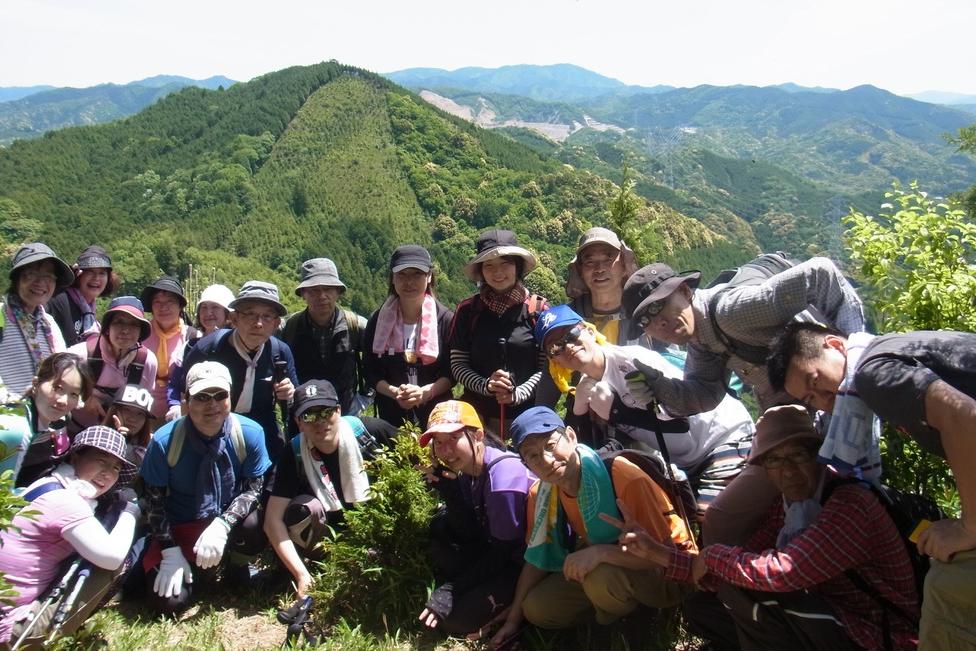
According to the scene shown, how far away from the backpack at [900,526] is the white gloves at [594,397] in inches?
46.5

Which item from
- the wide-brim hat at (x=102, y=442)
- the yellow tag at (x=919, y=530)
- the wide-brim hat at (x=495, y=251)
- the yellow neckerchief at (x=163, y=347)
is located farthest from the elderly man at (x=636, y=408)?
the yellow neckerchief at (x=163, y=347)

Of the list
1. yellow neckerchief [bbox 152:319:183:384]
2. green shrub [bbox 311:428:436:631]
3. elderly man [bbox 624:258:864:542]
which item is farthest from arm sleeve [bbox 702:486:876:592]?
yellow neckerchief [bbox 152:319:183:384]

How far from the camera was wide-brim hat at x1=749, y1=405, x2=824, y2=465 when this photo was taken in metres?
2.57

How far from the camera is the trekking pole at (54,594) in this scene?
317cm

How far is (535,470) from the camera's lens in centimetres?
306

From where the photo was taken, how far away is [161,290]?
201 inches

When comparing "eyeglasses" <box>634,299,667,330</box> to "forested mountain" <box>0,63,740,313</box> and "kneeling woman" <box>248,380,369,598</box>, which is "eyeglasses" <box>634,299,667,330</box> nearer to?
"kneeling woman" <box>248,380,369,598</box>

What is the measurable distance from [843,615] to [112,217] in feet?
309

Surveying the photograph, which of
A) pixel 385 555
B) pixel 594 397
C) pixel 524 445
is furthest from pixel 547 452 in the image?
pixel 385 555

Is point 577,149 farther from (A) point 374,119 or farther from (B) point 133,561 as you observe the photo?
(B) point 133,561

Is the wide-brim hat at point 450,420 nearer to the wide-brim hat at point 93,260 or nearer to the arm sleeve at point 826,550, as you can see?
the arm sleeve at point 826,550

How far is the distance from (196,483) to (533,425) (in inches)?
89.8

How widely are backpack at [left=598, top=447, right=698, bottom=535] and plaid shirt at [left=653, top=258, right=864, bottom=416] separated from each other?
39 centimetres

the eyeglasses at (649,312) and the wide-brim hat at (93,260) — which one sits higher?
the eyeglasses at (649,312)
